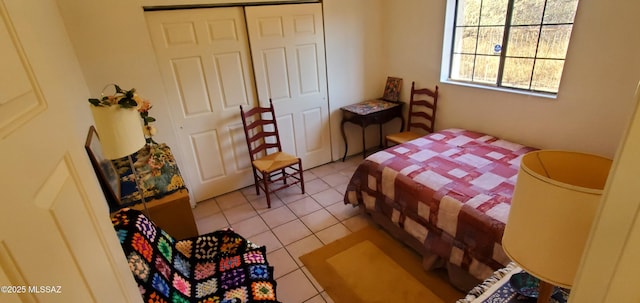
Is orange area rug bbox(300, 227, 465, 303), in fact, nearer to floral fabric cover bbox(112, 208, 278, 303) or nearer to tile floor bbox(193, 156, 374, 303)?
tile floor bbox(193, 156, 374, 303)

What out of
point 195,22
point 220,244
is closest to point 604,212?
point 220,244

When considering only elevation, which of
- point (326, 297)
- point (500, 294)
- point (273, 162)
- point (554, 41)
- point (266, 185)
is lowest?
point (326, 297)

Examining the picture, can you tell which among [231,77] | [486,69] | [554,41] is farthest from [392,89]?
[231,77]

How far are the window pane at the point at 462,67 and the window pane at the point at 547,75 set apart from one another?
634 mm

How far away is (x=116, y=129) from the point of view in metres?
1.65

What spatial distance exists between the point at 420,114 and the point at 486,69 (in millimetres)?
839

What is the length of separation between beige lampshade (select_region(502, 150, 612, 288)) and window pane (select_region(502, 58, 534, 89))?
2250 millimetres

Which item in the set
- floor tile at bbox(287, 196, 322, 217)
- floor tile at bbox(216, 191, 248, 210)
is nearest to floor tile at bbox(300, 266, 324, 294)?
floor tile at bbox(287, 196, 322, 217)

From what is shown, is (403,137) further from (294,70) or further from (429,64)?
(294,70)

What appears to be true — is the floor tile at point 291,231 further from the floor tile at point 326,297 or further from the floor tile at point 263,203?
the floor tile at point 326,297

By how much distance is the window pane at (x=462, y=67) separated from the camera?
3201 mm

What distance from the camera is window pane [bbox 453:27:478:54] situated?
310 cm

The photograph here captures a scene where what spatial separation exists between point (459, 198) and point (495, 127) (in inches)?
54.0

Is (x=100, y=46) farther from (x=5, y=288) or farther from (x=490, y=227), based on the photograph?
(x=490, y=227)
